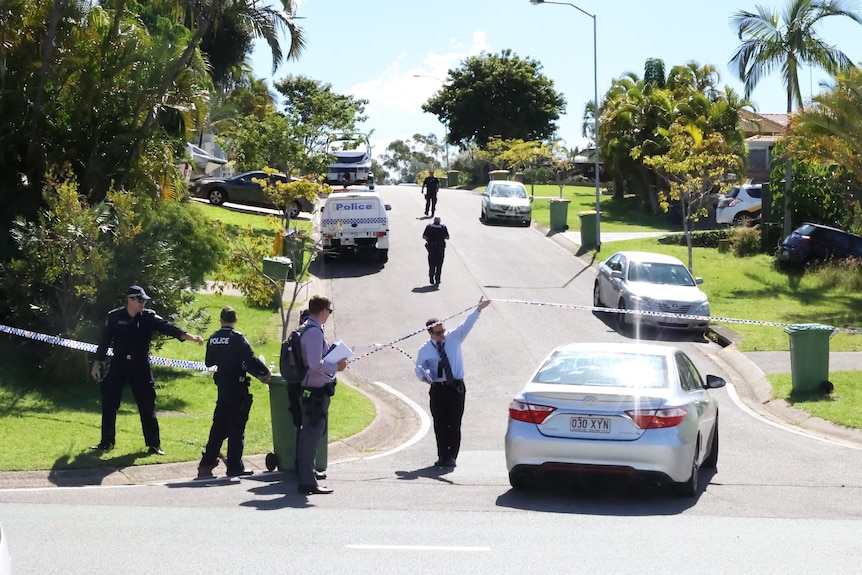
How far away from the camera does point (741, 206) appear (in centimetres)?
3922

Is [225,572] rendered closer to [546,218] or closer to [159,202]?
[159,202]

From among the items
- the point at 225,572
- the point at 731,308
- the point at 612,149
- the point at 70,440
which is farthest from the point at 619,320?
the point at 612,149

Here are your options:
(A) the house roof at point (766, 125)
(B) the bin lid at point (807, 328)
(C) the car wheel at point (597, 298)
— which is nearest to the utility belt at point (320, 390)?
(B) the bin lid at point (807, 328)

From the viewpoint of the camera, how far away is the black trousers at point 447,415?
11.9 m

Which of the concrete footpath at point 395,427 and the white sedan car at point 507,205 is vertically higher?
the white sedan car at point 507,205

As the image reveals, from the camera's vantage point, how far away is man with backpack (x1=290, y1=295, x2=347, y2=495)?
10.3 meters

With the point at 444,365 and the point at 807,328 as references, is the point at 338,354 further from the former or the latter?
the point at 807,328

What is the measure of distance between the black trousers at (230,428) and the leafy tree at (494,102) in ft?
217

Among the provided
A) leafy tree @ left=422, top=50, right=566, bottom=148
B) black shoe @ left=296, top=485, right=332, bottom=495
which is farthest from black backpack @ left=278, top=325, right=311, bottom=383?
leafy tree @ left=422, top=50, right=566, bottom=148

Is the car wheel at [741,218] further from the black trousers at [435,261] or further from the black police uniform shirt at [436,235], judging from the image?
the black police uniform shirt at [436,235]

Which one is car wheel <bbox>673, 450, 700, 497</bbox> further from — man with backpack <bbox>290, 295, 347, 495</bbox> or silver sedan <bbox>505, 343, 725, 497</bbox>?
man with backpack <bbox>290, 295, 347, 495</bbox>

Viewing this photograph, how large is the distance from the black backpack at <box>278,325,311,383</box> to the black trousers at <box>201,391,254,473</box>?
1.04 m

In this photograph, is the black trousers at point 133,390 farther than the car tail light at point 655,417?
Yes

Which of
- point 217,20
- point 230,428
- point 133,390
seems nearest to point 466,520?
point 230,428
